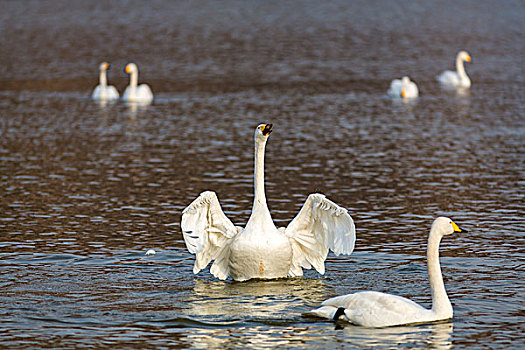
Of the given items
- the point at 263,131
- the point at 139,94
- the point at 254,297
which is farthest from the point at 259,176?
the point at 139,94

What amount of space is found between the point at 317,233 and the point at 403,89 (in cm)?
1852

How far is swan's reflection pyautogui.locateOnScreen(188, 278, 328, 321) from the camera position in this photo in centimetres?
1093

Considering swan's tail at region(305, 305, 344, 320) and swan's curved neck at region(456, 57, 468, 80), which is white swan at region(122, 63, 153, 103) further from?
swan's tail at region(305, 305, 344, 320)

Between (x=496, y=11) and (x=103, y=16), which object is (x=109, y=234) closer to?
(x=103, y=16)

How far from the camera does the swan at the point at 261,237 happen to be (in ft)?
39.8

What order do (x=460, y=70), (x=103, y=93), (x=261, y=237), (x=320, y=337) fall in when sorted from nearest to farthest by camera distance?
(x=320, y=337)
(x=261, y=237)
(x=103, y=93)
(x=460, y=70)

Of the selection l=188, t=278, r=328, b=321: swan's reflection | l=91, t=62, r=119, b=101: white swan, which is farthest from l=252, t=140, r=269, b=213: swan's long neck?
l=91, t=62, r=119, b=101: white swan

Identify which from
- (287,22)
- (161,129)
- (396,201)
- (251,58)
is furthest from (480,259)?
(287,22)

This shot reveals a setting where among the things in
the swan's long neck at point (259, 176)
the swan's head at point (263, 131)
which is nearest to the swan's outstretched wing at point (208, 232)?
the swan's long neck at point (259, 176)

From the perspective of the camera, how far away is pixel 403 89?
30.4m

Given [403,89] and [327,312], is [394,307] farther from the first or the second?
[403,89]

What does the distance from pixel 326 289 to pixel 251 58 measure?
94.9ft

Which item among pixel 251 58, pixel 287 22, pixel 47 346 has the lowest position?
pixel 47 346

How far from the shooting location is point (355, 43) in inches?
1801
